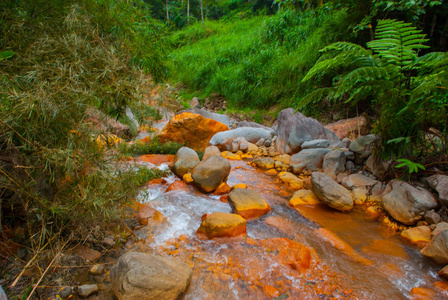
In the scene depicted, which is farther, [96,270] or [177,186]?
[177,186]

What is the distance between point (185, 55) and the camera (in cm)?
1442

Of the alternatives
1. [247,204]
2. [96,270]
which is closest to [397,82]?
[247,204]

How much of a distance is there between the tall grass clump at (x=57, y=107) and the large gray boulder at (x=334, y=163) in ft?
11.6

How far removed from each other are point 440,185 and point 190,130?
17.7ft

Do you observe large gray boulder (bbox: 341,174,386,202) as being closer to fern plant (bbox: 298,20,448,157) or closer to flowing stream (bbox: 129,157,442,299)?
flowing stream (bbox: 129,157,442,299)

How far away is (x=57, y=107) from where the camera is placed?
177 cm

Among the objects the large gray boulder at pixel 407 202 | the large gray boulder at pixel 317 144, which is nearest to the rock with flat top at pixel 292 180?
the large gray boulder at pixel 317 144

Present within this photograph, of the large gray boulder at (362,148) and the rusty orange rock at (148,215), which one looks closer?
the rusty orange rock at (148,215)

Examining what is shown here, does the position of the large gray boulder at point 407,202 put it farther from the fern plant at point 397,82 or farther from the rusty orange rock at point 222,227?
the rusty orange rock at point 222,227

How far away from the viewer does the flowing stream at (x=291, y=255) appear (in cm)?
211

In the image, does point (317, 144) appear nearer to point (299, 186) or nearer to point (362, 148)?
point (362, 148)

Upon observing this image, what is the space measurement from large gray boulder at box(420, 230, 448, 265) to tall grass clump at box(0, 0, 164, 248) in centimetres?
304

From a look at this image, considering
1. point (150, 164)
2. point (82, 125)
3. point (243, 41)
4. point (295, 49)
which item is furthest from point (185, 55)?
point (82, 125)

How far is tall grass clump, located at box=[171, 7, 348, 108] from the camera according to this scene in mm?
7820
